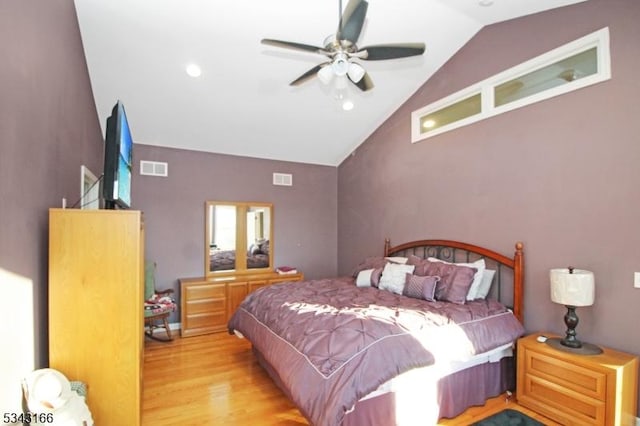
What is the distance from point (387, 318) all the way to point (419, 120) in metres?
2.93

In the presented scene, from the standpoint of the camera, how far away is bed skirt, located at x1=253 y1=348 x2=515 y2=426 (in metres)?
2.19

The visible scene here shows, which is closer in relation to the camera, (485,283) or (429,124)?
(485,283)

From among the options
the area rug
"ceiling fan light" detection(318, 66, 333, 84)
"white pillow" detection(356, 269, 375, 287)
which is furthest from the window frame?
the area rug

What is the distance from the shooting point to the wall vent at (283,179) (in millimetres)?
5656

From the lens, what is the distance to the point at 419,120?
14.6 feet

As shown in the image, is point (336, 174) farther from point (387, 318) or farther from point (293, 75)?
point (387, 318)

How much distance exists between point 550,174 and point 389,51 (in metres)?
1.90

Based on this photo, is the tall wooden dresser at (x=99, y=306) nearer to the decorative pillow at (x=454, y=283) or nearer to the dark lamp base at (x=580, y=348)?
the decorative pillow at (x=454, y=283)

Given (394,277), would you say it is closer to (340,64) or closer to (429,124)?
(429,124)

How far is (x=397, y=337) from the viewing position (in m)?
2.33

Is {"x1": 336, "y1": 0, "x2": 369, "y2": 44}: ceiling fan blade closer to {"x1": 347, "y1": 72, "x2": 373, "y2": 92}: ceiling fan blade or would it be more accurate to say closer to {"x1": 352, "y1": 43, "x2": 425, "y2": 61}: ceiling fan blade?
{"x1": 352, "y1": 43, "x2": 425, "y2": 61}: ceiling fan blade

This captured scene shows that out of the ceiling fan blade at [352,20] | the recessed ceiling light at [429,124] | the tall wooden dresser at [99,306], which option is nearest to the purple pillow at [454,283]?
the recessed ceiling light at [429,124]

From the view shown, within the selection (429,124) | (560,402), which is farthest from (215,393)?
(429,124)

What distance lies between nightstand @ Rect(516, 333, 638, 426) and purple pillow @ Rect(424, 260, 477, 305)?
0.62 metres
